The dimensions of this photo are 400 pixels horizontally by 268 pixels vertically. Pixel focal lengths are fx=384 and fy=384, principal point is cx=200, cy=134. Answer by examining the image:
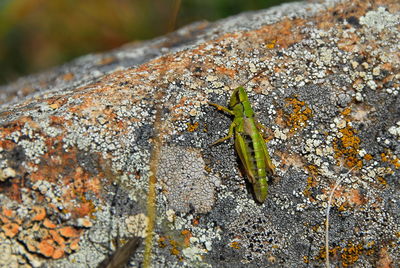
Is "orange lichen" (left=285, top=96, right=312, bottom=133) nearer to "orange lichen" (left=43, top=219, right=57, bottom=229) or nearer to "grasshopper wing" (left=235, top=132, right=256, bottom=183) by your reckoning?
"grasshopper wing" (left=235, top=132, right=256, bottom=183)

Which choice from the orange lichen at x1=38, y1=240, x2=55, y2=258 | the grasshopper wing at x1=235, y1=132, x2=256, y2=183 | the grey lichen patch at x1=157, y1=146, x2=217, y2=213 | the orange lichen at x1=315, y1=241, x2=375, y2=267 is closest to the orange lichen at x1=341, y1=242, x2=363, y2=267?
the orange lichen at x1=315, y1=241, x2=375, y2=267

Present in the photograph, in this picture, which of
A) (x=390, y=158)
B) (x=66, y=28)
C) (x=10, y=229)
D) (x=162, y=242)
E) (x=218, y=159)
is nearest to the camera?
(x=10, y=229)

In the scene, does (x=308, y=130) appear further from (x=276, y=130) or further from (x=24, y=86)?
(x=24, y=86)

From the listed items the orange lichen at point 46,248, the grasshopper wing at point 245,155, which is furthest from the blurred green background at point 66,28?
the orange lichen at point 46,248

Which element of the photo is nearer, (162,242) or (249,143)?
(162,242)

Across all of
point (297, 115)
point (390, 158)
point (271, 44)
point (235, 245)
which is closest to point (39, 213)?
point (235, 245)

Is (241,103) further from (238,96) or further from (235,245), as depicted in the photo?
(235,245)
